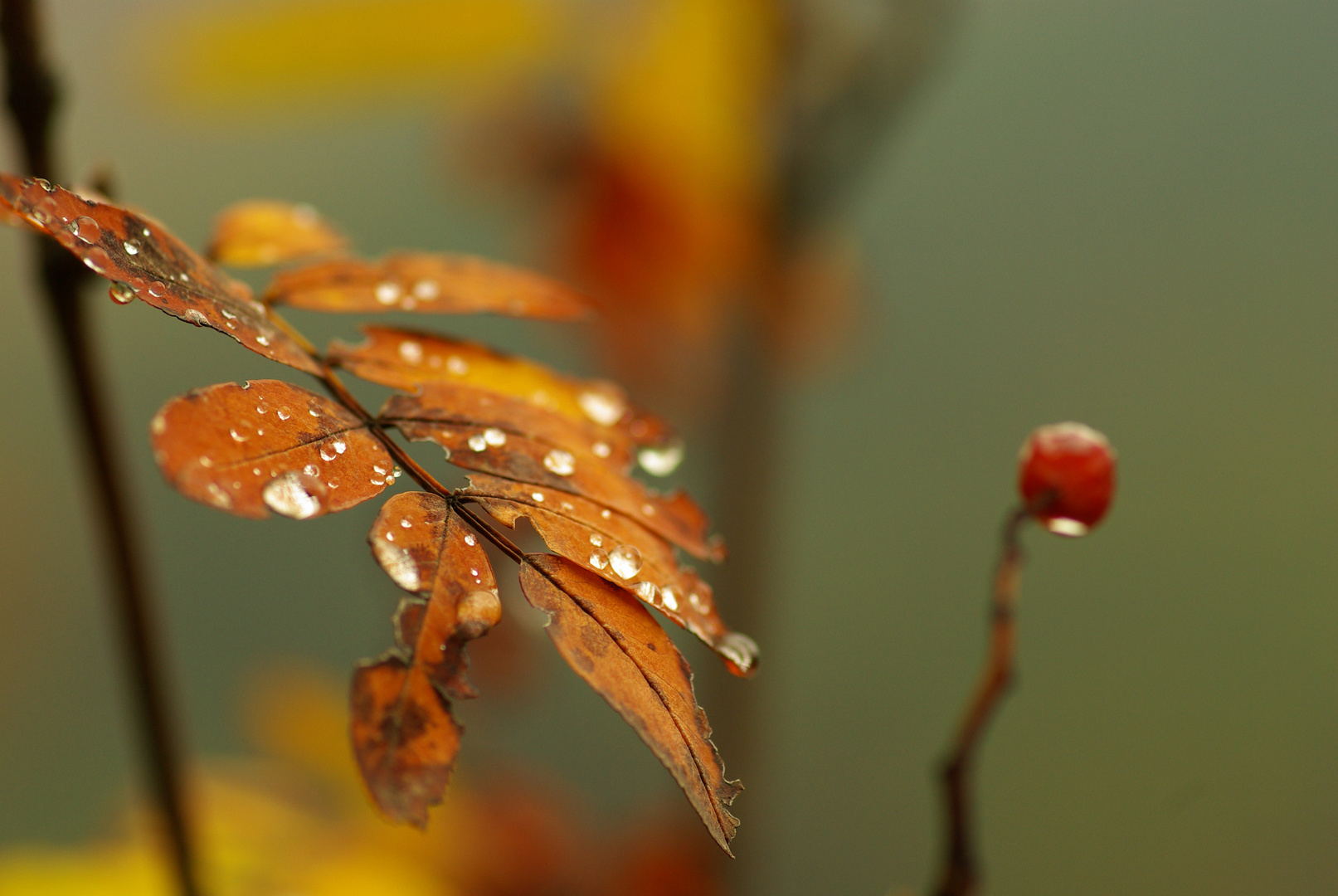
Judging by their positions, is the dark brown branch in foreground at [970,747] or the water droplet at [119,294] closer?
the water droplet at [119,294]

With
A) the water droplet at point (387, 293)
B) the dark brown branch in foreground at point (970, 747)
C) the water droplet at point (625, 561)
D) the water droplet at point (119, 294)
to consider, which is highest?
the water droplet at point (119, 294)

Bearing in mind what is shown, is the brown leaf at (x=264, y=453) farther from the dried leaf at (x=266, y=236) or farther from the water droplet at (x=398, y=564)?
the dried leaf at (x=266, y=236)

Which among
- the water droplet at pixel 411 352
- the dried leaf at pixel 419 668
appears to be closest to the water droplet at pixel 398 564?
the dried leaf at pixel 419 668

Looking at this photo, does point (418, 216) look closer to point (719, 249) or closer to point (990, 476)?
point (990, 476)

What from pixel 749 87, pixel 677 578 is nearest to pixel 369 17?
pixel 749 87

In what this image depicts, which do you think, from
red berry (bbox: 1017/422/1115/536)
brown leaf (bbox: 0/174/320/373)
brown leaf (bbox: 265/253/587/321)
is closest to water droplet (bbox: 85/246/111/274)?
brown leaf (bbox: 0/174/320/373)

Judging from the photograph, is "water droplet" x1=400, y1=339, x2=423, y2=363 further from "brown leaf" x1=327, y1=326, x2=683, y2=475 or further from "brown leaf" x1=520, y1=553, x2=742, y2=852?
"brown leaf" x1=520, y1=553, x2=742, y2=852

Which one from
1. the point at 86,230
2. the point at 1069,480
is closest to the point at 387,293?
the point at 86,230
